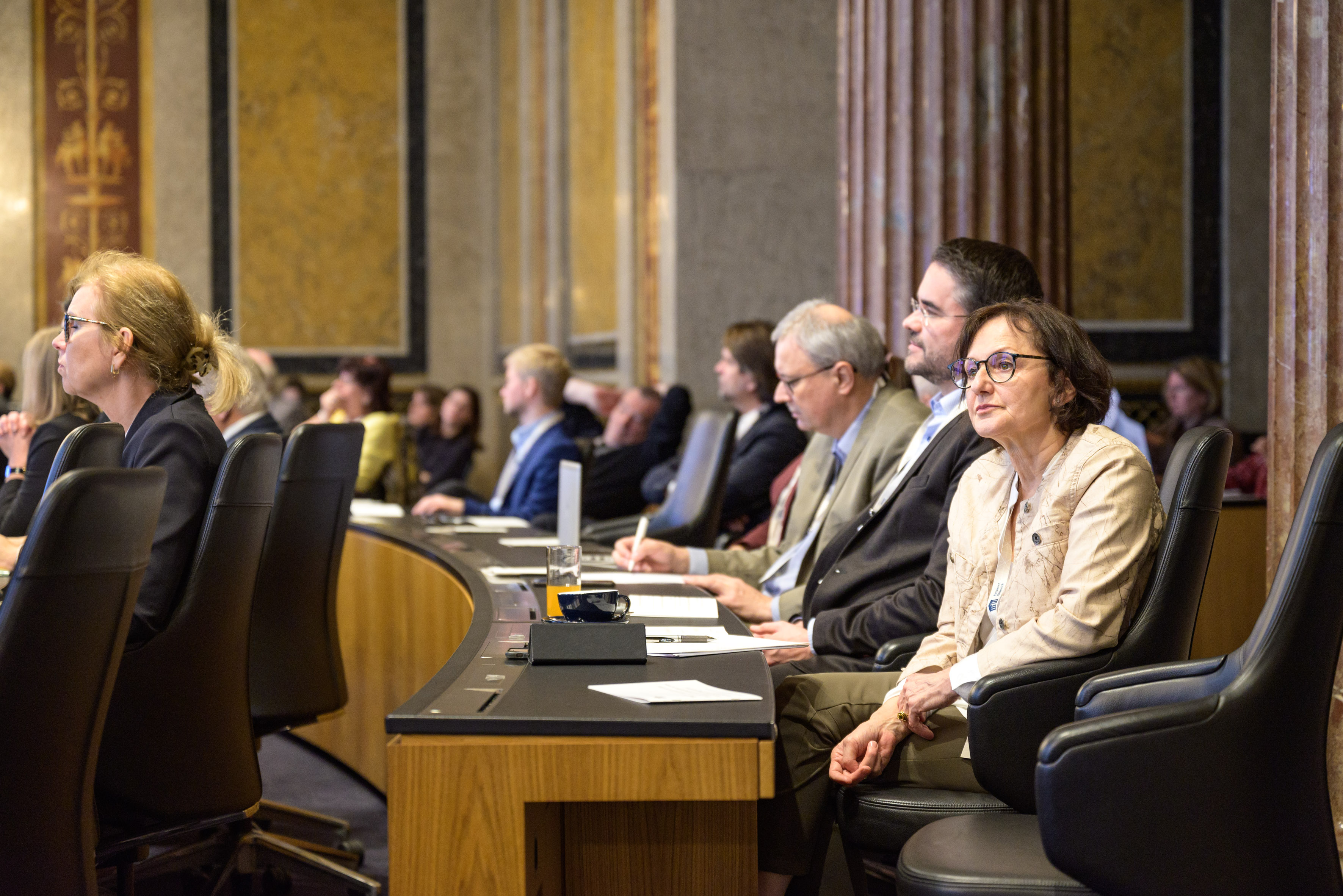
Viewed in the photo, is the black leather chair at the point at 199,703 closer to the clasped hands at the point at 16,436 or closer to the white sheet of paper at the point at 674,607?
the white sheet of paper at the point at 674,607

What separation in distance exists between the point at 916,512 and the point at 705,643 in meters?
0.70

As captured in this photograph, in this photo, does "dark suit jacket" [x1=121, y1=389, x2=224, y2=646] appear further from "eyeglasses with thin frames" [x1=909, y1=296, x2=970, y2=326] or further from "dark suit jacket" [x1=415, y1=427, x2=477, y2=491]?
"dark suit jacket" [x1=415, y1=427, x2=477, y2=491]

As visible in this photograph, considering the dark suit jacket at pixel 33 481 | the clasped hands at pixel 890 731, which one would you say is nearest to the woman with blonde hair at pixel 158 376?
the dark suit jacket at pixel 33 481

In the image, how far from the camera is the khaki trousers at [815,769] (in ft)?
6.75

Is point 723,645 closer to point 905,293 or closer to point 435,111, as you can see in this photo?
point 905,293

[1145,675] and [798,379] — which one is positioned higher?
[798,379]

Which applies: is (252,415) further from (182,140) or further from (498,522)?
(182,140)

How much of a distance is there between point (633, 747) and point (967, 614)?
0.79m

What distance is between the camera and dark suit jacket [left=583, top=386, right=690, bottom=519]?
5.70 m

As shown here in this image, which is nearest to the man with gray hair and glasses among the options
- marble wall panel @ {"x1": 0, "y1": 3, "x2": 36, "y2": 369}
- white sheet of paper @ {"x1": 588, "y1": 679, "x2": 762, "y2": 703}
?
white sheet of paper @ {"x1": 588, "y1": 679, "x2": 762, "y2": 703}

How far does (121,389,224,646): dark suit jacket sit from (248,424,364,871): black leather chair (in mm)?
537

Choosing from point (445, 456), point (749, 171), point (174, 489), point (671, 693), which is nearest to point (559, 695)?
point (671, 693)

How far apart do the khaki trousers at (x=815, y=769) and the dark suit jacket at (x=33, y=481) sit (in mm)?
1646

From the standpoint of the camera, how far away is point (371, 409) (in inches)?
250
